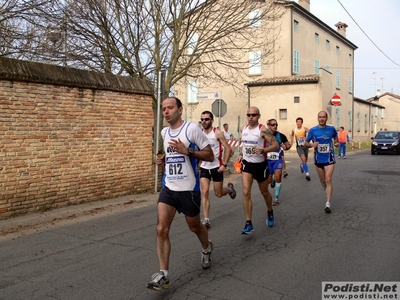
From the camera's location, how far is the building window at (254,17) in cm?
1456

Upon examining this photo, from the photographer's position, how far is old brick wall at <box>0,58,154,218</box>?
7762mm

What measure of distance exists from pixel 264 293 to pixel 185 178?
142 cm

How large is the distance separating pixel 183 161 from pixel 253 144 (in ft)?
8.01

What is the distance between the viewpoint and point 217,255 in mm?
5438

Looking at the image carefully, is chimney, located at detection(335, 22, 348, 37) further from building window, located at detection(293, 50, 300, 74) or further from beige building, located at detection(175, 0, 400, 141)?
building window, located at detection(293, 50, 300, 74)

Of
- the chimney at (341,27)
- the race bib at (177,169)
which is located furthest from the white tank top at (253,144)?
the chimney at (341,27)

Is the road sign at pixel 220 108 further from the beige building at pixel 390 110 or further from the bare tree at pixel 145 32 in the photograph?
the beige building at pixel 390 110

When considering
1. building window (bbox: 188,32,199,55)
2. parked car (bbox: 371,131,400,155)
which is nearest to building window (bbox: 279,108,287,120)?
parked car (bbox: 371,131,400,155)

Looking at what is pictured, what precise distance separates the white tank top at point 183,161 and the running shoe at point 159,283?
906 millimetres

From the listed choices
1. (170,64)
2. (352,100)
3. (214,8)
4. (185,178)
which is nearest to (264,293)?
(185,178)

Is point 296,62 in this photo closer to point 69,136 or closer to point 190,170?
point 69,136

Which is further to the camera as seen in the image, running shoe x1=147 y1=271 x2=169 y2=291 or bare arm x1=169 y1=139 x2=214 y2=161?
bare arm x1=169 y1=139 x2=214 y2=161

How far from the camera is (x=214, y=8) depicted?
47.6 ft

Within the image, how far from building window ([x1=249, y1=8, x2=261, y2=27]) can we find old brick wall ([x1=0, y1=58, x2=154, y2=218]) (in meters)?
5.67
